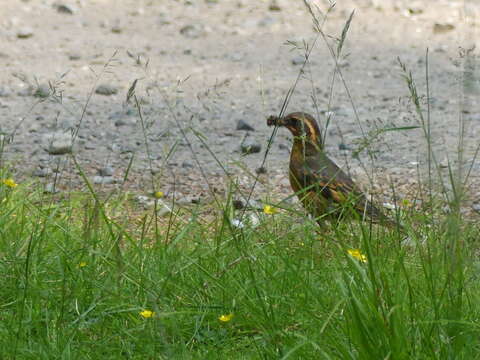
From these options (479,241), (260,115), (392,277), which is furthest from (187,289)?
(260,115)

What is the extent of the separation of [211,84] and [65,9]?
286cm

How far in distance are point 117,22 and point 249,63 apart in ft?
5.82

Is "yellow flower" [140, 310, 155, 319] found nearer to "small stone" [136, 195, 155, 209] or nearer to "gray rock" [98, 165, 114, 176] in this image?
"small stone" [136, 195, 155, 209]

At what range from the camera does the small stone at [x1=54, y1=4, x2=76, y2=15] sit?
10.7 m

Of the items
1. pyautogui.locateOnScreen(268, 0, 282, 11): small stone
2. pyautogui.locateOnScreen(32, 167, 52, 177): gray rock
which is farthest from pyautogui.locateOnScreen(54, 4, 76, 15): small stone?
pyautogui.locateOnScreen(32, 167, 52, 177): gray rock

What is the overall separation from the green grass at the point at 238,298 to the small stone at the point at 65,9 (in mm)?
6483

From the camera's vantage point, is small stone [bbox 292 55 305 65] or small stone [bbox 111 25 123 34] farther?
small stone [bbox 111 25 123 34]

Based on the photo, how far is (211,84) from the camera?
28.2 feet

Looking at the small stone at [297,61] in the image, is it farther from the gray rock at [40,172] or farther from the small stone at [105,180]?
the gray rock at [40,172]

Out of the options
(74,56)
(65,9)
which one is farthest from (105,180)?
(65,9)

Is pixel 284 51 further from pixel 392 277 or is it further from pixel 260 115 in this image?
pixel 392 277

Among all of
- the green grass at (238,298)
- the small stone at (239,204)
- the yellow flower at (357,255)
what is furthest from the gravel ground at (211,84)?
the yellow flower at (357,255)

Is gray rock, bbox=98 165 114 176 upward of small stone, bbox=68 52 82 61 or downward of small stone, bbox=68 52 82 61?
upward

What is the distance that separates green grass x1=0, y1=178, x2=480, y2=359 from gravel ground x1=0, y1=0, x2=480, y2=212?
5.63ft
